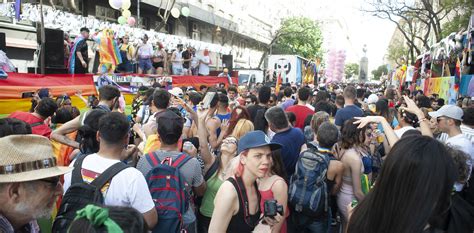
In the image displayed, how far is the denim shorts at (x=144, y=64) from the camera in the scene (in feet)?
49.8

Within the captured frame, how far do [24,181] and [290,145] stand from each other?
10.9 feet

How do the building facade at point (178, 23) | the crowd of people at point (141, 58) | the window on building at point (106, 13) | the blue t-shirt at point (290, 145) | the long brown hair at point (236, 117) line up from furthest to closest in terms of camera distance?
the window on building at point (106, 13)
the building facade at point (178, 23)
the crowd of people at point (141, 58)
the long brown hair at point (236, 117)
the blue t-shirt at point (290, 145)

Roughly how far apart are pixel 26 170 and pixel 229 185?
1349 mm

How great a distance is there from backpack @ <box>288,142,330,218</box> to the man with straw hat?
2.36 meters

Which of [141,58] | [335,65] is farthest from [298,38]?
[141,58]

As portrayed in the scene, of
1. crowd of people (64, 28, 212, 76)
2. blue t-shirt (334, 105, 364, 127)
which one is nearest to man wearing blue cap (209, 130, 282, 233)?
blue t-shirt (334, 105, 364, 127)

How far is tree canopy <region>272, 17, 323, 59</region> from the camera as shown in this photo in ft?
155

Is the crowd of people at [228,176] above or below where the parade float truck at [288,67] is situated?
below

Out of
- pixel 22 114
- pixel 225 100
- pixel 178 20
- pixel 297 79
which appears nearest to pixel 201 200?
pixel 22 114

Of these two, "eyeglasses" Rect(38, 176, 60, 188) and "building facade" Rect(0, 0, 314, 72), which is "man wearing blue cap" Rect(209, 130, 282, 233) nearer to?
"eyeglasses" Rect(38, 176, 60, 188)

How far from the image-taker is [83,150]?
3668 millimetres

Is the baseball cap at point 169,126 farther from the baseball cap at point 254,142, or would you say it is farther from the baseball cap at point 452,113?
the baseball cap at point 452,113

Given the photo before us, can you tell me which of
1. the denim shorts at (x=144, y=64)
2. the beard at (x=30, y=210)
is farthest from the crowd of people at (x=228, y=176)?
the denim shorts at (x=144, y=64)

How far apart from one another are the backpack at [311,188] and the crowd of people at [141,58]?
29.8ft
